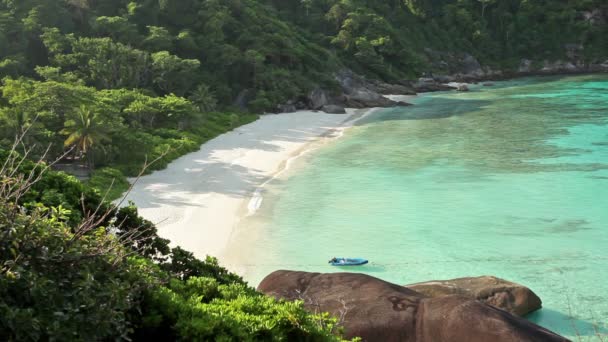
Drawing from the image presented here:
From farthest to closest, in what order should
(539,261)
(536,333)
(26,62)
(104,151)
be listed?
(26,62) → (104,151) → (539,261) → (536,333)

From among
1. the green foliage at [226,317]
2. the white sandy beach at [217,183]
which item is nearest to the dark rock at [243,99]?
Result: the white sandy beach at [217,183]

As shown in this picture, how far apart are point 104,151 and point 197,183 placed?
24.1 feet

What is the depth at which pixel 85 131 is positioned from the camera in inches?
1353

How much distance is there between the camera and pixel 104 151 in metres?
36.2

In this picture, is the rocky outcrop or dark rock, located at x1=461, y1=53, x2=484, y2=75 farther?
dark rock, located at x1=461, y1=53, x2=484, y2=75

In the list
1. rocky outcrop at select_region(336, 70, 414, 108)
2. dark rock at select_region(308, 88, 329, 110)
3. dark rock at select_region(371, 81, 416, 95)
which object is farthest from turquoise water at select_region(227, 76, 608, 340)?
dark rock at select_region(371, 81, 416, 95)

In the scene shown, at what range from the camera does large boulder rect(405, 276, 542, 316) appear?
17750 mm

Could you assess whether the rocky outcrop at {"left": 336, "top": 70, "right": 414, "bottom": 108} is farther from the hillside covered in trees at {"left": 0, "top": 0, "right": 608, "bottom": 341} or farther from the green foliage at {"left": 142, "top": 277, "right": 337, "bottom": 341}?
the green foliage at {"left": 142, "top": 277, "right": 337, "bottom": 341}

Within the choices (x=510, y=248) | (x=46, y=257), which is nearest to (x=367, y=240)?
(x=510, y=248)

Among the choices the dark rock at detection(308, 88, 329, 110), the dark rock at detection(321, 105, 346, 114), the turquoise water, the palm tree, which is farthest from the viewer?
the dark rock at detection(308, 88, 329, 110)

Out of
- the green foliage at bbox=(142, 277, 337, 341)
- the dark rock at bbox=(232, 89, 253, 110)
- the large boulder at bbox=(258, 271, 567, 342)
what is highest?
the green foliage at bbox=(142, 277, 337, 341)

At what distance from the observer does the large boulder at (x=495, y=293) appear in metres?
17.8

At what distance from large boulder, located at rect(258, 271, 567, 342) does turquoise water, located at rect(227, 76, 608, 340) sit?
3124 mm

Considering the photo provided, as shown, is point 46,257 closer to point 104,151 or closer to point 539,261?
point 539,261
